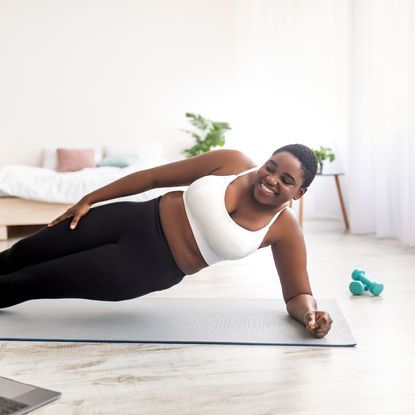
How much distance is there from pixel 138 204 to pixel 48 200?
2.33 meters

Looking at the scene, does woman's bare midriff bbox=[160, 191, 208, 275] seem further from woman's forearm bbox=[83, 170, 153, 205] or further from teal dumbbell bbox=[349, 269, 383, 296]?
teal dumbbell bbox=[349, 269, 383, 296]

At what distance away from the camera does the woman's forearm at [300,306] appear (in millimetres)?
1939

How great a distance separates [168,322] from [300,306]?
1.51 feet

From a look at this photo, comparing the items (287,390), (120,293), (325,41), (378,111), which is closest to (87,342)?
(120,293)

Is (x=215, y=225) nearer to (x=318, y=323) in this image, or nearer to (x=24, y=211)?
(x=318, y=323)

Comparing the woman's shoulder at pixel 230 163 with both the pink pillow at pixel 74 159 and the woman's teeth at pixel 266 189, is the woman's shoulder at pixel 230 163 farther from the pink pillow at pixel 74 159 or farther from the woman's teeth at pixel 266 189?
the pink pillow at pixel 74 159

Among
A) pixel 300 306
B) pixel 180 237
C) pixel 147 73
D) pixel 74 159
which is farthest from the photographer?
pixel 147 73

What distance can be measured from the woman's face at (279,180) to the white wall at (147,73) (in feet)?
12.4

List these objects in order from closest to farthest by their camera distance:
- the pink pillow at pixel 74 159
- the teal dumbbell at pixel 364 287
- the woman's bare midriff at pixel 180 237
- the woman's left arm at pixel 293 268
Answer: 1. the woman's bare midriff at pixel 180 237
2. the woman's left arm at pixel 293 268
3. the teal dumbbell at pixel 364 287
4. the pink pillow at pixel 74 159

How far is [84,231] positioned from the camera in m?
1.88

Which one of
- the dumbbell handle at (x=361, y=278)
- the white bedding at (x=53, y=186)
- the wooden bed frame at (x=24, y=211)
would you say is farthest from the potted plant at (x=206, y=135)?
the dumbbell handle at (x=361, y=278)

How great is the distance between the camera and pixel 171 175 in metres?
1.97

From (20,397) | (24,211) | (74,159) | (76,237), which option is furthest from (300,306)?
(74,159)

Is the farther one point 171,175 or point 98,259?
point 171,175
